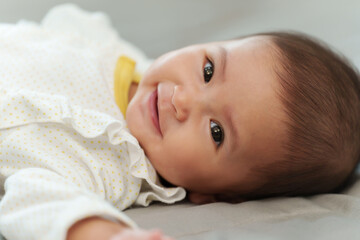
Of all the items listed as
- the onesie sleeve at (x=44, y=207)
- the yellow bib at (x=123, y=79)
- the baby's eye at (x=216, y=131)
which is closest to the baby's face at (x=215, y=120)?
the baby's eye at (x=216, y=131)

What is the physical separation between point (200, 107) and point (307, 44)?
0.33 meters

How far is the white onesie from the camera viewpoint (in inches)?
29.3

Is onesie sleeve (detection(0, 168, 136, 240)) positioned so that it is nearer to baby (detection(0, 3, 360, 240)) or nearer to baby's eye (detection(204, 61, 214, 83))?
baby (detection(0, 3, 360, 240))

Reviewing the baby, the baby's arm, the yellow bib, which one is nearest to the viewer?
the baby's arm

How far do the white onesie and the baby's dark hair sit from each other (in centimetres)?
26

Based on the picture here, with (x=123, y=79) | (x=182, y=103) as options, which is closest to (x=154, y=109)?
(x=182, y=103)

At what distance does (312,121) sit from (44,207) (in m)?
0.60

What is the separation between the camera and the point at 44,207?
74cm

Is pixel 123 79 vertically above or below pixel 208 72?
below

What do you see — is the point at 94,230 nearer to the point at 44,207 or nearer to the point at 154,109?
the point at 44,207

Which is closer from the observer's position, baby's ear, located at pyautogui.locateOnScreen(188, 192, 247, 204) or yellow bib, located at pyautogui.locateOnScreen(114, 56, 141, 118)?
baby's ear, located at pyautogui.locateOnScreen(188, 192, 247, 204)

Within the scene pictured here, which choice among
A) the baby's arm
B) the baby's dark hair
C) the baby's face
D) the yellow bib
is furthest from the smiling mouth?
the baby's arm

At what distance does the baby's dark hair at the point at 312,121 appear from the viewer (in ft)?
3.27

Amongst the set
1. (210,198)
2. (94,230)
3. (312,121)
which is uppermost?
(312,121)
